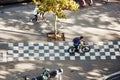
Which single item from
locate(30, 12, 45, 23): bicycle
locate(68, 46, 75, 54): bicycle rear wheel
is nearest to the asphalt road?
locate(68, 46, 75, 54): bicycle rear wheel

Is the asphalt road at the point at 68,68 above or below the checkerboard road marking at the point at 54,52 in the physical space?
below

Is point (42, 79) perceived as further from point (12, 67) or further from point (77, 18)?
point (77, 18)

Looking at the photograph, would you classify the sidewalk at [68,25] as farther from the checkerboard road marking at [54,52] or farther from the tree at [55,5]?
the tree at [55,5]

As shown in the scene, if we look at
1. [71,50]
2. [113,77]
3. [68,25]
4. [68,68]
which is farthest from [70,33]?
[113,77]

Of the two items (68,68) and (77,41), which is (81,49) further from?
(68,68)

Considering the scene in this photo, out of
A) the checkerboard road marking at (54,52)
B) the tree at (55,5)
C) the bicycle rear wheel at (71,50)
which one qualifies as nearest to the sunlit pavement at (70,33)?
the checkerboard road marking at (54,52)

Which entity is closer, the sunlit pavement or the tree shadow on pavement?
the tree shadow on pavement

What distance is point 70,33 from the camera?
1816cm

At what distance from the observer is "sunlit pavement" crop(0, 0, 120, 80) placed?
16.2 meters

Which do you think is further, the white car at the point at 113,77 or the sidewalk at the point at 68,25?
the sidewalk at the point at 68,25

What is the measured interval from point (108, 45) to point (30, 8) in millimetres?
5267

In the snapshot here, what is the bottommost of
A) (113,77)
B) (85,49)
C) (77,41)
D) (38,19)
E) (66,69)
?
(113,77)

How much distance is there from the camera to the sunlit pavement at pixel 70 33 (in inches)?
637

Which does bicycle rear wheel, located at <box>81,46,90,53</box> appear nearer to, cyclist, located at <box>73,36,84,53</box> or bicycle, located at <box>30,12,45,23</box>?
cyclist, located at <box>73,36,84,53</box>
